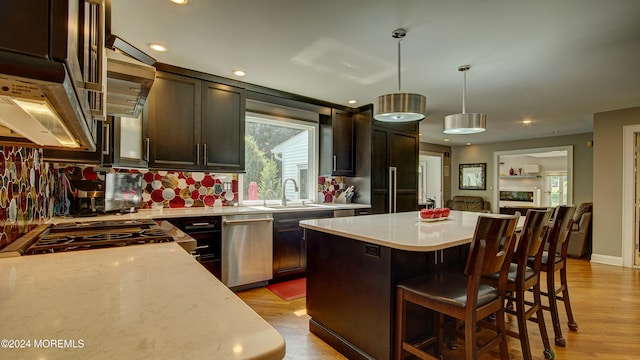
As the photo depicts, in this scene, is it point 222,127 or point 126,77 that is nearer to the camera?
point 126,77

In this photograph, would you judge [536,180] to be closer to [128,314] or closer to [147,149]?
[147,149]

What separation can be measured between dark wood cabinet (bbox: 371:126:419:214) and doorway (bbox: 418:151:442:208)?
379 cm

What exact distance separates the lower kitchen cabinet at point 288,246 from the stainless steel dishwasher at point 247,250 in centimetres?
9

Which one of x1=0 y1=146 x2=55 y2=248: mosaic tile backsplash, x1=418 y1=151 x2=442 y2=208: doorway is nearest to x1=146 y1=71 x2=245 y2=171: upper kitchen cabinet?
x1=0 y1=146 x2=55 y2=248: mosaic tile backsplash

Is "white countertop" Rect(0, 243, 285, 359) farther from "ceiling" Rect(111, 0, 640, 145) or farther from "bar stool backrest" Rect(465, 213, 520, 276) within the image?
"ceiling" Rect(111, 0, 640, 145)

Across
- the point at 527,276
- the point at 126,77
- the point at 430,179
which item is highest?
the point at 126,77

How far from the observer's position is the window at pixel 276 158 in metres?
4.00

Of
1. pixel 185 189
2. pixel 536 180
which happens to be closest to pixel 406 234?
pixel 185 189

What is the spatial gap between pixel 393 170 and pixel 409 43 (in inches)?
95.6

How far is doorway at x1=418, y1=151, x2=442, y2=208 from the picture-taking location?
851 centimetres

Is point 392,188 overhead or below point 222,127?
below

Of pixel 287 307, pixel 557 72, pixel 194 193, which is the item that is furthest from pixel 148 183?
pixel 557 72

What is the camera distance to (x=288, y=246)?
138 inches

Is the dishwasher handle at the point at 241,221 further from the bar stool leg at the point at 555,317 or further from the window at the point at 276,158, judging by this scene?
the bar stool leg at the point at 555,317
